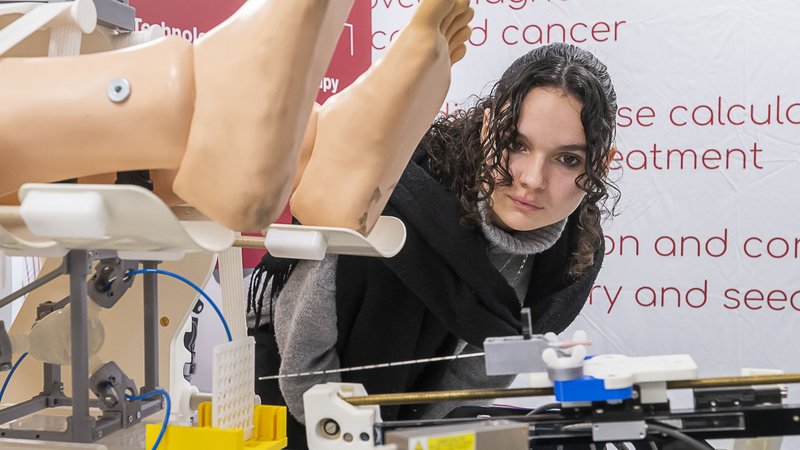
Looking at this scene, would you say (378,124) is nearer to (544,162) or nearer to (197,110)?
(197,110)

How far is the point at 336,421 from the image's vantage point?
27.2 inches

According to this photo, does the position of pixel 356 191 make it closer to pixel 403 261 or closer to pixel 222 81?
pixel 222 81

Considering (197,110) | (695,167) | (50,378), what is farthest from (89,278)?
(695,167)

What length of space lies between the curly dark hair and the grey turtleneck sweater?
68 mm

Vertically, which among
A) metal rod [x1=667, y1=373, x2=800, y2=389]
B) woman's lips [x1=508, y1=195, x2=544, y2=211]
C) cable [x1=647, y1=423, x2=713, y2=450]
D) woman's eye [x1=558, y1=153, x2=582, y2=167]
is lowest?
cable [x1=647, y1=423, x2=713, y2=450]

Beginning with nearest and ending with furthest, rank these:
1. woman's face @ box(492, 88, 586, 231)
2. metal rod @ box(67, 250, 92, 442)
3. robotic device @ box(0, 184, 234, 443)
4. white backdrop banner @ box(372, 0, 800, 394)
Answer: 1. robotic device @ box(0, 184, 234, 443)
2. metal rod @ box(67, 250, 92, 442)
3. woman's face @ box(492, 88, 586, 231)
4. white backdrop banner @ box(372, 0, 800, 394)

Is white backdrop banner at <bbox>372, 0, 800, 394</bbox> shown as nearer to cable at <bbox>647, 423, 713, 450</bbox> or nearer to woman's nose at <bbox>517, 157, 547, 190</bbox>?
woman's nose at <bbox>517, 157, 547, 190</bbox>

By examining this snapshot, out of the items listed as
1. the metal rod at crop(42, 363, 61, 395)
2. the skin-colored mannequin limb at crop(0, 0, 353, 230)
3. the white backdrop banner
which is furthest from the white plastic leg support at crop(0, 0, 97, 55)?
the white backdrop banner

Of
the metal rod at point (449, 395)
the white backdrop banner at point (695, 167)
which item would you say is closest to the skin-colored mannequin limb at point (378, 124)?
the metal rod at point (449, 395)

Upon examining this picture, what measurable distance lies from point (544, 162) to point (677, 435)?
0.59m

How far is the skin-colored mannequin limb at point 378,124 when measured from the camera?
61cm

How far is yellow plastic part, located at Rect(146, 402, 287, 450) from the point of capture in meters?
0.67

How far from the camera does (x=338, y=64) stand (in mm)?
1729

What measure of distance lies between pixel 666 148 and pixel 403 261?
3.21 feet
